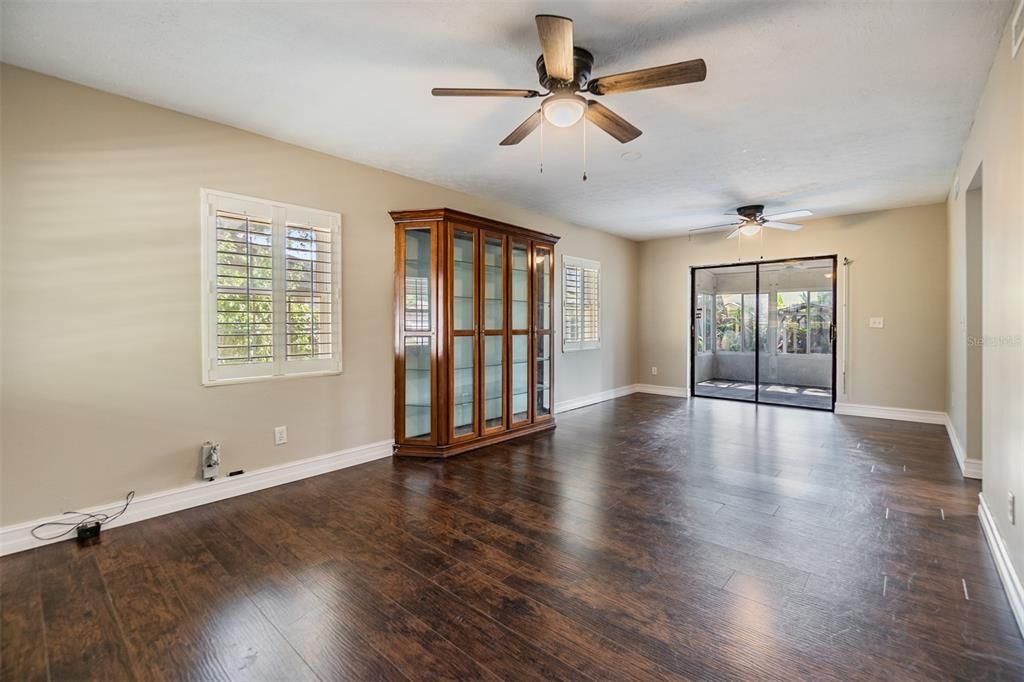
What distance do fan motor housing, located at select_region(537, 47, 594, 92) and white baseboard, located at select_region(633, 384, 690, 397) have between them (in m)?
6.09

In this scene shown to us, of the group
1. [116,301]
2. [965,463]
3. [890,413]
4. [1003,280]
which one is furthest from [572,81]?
[890,413]

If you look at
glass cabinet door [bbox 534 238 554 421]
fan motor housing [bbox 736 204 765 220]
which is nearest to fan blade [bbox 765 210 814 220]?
fan motor housing [bbox 736 204 765 220]

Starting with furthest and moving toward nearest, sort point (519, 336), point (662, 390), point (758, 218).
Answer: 1. point (662, 390)
2. point (758, 218)
3. point (519, 336)

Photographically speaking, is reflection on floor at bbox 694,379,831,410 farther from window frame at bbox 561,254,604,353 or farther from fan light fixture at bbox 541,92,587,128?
fan light fixture at bbox 541,92,587,128

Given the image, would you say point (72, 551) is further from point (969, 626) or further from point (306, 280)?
point (969, 626)

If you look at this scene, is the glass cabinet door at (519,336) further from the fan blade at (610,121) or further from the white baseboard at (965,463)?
the white baseboard at (965,463)

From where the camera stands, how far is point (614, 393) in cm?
740

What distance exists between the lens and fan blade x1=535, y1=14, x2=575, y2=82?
69.5 inches

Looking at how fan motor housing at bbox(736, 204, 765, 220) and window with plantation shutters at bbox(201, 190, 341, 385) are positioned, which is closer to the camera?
window with plantation shutters at bbox(201, 190, 341, 385)

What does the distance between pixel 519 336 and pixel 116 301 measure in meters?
3.33

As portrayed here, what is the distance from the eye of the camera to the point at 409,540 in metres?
2.52

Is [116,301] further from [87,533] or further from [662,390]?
[662,390]

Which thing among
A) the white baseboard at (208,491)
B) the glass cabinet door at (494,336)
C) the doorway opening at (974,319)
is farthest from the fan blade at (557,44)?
the doorway opening at (974,319)

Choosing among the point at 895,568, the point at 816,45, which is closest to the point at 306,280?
the point at 816,45
